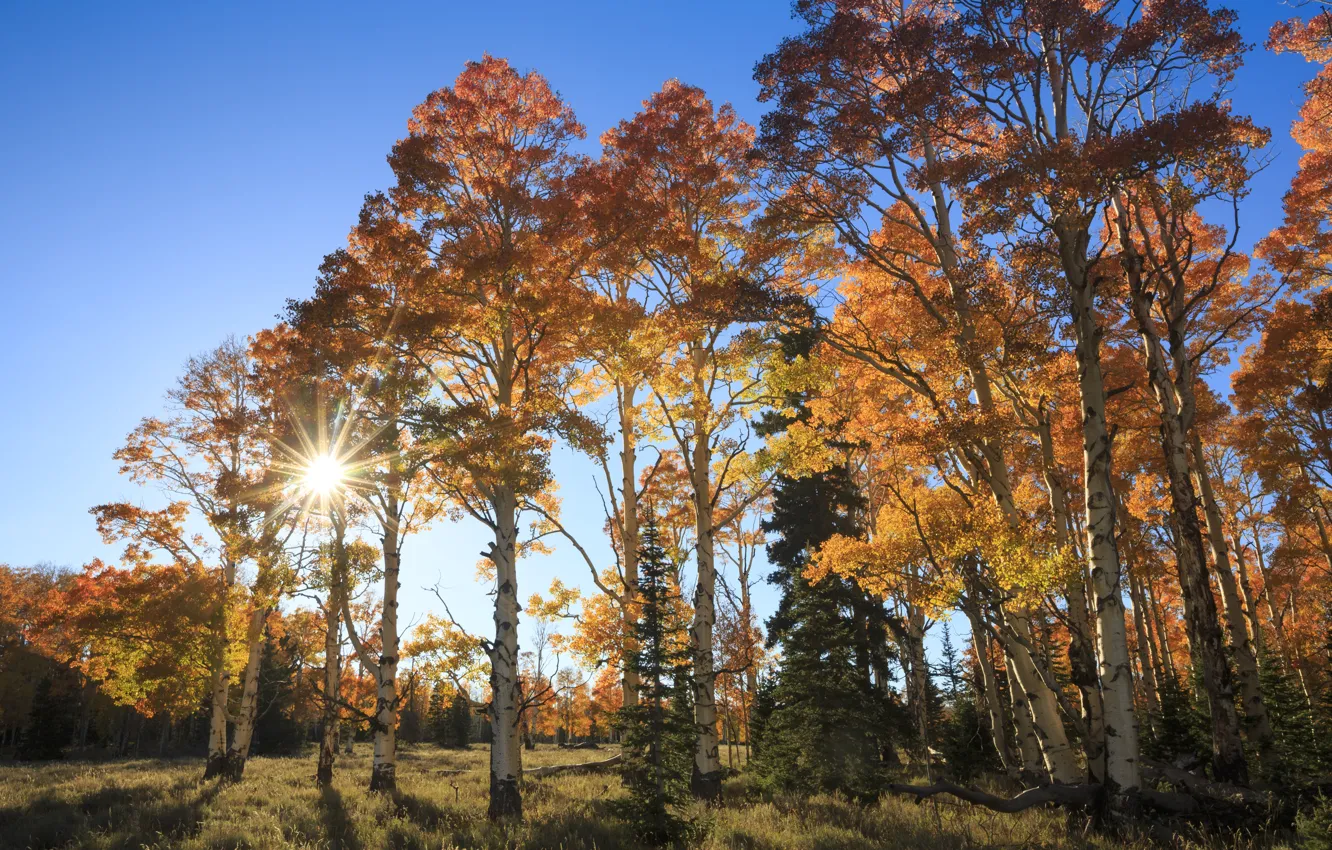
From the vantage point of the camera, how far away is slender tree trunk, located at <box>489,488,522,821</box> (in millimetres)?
10805

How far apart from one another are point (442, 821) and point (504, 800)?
0.97 m

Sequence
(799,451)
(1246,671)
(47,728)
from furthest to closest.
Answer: (47,728) < (799,451) < (1246,671)

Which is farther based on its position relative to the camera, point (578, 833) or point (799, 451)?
point (799, 451)

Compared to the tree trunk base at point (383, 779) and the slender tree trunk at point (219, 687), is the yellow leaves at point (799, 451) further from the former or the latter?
the slender tree trunk at point (219, 687)

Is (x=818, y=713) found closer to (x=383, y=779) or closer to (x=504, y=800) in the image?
(x=504, y=800)

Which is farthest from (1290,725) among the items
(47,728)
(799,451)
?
(47,728)

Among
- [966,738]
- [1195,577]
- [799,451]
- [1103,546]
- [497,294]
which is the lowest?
[966,738]

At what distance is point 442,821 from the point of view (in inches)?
412

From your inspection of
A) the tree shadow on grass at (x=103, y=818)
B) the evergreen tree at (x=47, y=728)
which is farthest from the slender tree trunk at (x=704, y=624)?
the evergreen tree at (x=47, y=728)

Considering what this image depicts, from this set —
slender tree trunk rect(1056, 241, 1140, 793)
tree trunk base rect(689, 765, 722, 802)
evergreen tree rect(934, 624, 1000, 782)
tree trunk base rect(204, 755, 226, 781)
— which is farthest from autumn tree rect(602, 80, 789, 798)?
tree trunk base rect(204, 755, 226, 781)

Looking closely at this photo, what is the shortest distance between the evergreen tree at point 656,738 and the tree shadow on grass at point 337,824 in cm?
379

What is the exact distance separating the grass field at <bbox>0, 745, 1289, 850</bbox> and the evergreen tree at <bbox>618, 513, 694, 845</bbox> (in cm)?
41

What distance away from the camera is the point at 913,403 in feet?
46.3

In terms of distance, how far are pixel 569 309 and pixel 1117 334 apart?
13.0 metres
